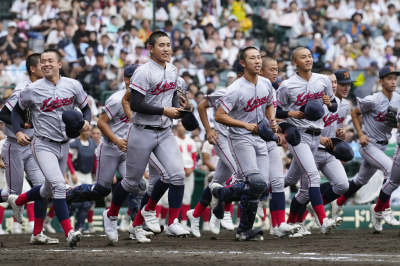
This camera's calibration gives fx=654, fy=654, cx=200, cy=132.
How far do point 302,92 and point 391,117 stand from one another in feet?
5.58

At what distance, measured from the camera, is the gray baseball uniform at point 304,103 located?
856 cm

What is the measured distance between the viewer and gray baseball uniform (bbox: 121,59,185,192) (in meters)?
7.37

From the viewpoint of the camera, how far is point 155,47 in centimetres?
744

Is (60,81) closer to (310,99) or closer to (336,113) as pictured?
(310,99)

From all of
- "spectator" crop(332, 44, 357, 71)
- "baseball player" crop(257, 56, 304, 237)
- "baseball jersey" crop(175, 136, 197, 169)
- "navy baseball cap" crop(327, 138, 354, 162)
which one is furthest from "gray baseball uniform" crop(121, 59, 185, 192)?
"spectator" crop(332, 44, 357, 71)

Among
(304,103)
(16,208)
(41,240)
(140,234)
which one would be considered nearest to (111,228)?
(140,234)

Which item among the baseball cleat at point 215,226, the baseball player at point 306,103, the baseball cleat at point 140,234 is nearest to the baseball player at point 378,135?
the baseball player at point 306,103

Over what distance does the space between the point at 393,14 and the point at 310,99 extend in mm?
12563

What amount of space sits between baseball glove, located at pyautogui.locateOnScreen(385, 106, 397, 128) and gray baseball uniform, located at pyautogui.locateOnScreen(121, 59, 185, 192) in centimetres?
366

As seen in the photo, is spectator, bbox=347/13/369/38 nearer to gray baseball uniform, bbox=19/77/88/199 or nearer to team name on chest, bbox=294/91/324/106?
team name on chest, bbox=294/91/324/106

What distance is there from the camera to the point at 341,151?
29.6 feet

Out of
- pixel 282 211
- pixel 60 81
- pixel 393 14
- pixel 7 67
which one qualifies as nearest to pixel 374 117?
pixel 282 211

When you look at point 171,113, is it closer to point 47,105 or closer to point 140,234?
point 47,105

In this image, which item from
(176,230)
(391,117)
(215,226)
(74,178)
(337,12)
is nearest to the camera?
(176,230)
